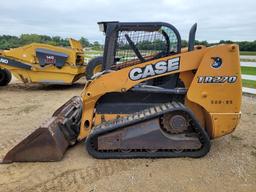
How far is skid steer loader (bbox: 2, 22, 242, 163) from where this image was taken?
4602mm

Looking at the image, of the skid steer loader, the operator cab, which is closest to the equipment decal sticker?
the skid steer loader

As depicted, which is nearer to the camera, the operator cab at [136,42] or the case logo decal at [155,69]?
the case logo decal at [155,69]

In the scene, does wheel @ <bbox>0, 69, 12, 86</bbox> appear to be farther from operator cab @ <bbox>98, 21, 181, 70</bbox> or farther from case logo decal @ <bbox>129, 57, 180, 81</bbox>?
case logo decal @ <bbox>129, 57, 180, 81</bbox>

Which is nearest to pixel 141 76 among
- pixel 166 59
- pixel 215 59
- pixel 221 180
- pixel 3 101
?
pixel 166 59

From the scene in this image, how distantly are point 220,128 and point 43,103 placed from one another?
5.71 m

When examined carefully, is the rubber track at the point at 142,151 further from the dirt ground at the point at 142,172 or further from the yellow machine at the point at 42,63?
the yellow machine at the point at 42,63

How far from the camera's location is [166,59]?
4797 mm

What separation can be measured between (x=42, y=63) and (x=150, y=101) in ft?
23.6

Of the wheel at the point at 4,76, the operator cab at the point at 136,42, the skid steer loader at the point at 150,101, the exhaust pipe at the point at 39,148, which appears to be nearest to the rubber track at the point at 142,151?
the skid steer loader at the point at 150,101

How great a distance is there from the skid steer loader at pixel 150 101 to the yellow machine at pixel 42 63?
626cm

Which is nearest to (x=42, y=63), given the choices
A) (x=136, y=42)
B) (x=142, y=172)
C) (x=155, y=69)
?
(x=136, y=42)

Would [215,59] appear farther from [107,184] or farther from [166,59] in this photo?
[107,184]

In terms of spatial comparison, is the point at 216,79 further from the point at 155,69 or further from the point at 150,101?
the point at 150,101

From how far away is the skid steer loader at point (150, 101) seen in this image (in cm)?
460
